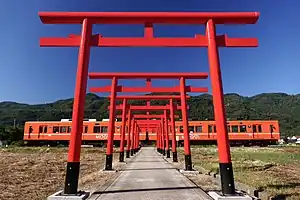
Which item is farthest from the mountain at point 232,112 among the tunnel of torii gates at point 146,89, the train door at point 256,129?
the tunnel of torii gates at point 146,89

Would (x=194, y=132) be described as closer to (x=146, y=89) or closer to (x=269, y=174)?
(x=146, y=89)

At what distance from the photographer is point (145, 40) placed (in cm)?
691

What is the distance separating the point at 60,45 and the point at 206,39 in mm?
3496

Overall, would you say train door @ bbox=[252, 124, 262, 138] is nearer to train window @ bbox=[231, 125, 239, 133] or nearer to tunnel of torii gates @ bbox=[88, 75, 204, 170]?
train window @ bbox=[231, 125, 239, 133]

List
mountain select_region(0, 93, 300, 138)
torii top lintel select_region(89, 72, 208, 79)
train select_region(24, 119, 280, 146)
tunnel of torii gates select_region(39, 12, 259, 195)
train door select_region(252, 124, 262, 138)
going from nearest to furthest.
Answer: tunnel of torii gates select_region(39, 12, 259, 195)
torii top lintel select_region(89, 72, 208, 79)
train select_region(24, 119, 280, 146)
train door select_region(252, 124, 262, 138)
mountain select_region(0, 93, 300, 138)

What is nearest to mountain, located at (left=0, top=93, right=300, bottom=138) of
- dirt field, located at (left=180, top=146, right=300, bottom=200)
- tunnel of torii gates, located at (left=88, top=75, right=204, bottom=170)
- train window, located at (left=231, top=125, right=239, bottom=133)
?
train window, located at (left=231, top=125, right=239, bottom=133)

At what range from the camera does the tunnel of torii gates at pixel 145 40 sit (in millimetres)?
6242

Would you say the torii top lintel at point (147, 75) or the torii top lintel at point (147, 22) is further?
the torii top lintel at point (147, 75)

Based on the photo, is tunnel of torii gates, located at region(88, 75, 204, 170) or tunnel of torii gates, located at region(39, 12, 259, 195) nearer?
tunnel of torii gates, located at region(39, 12, 259, 195)

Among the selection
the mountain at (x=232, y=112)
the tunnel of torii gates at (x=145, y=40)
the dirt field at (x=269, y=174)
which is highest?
the mountain at (x=232, y=112)

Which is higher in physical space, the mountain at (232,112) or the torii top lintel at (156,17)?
→ the mountain at (232,112)

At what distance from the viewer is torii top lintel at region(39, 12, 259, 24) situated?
6.62 metres

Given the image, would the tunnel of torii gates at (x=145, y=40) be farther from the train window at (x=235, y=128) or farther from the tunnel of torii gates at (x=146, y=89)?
the train window at (x=235, y=128)

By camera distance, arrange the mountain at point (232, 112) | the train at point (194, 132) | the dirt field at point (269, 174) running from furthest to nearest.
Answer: the mountain at point (232, 112), the train at point (194, 132), the dirt field at point (269, 174)
